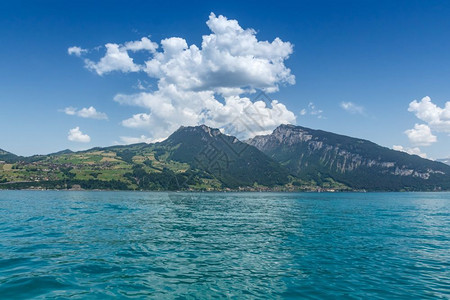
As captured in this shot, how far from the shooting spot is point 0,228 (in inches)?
1391

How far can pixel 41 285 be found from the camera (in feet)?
51.0

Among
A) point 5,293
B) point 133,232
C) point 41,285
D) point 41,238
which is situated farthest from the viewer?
point 133,232

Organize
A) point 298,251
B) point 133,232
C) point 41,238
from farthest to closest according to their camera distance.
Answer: point 133,232 < point 41,238 < point 298,251

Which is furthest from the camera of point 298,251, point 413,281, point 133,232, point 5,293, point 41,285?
point 133,232

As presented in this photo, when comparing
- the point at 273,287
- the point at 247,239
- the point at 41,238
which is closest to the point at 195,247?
the point at 247,239

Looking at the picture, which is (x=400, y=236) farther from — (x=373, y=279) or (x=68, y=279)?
(x=68, y=279)

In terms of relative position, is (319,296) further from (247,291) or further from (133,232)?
(133,232)

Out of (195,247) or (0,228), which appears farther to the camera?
(0,228)

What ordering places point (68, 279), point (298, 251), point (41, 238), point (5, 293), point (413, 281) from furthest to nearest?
1. point (41, 238)
2. point (298, 251)
3. point (413, 281)
4. point (68, 279)
5. point (5, 293)

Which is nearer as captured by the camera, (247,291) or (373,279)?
(247,291)

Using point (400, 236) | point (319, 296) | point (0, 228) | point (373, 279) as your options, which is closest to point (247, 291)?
point (319, 296)

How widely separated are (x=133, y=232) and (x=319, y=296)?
25661mm

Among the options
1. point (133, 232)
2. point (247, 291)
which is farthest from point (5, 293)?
point (133, 232)

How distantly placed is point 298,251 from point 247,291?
11764mm
